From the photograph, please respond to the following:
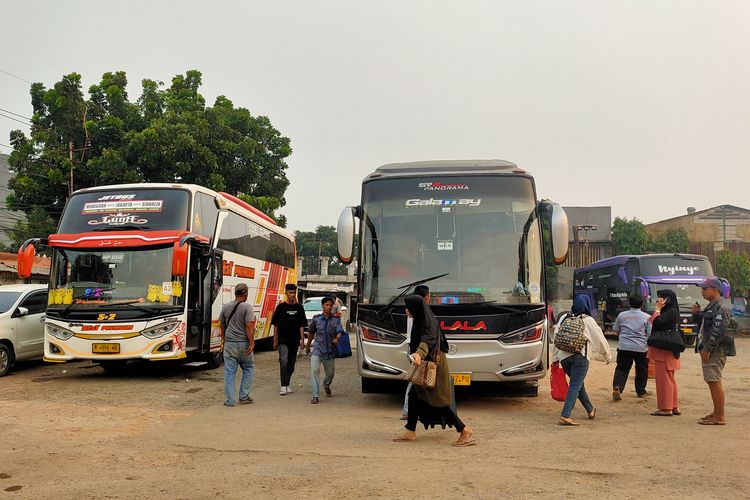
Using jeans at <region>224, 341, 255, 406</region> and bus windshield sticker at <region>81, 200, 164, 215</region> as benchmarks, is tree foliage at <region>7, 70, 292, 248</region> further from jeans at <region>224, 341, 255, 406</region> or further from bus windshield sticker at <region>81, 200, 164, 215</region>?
jeans at <region>224, 341, 255, 406</region>

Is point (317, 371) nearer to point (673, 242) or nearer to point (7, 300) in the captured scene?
point (7, 300)

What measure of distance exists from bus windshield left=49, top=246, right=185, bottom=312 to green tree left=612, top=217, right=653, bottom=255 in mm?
39194

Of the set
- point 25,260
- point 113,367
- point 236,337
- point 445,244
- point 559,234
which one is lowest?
point 113,367

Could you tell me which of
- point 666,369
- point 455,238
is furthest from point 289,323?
point 666,369

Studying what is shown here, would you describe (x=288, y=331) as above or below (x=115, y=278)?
below

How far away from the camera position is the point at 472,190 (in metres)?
9.62

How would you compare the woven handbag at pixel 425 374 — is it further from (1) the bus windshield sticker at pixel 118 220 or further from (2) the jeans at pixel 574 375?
(1) the bus windshield sticker at pixel 118 220

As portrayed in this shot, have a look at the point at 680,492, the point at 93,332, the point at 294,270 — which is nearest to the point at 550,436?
the point at 680,492

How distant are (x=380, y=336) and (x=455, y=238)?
5.86 feet

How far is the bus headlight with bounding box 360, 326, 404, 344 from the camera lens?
8.85 metres

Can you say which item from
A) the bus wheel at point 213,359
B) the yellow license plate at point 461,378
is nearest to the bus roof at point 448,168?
the yellow license plate at point 461,378

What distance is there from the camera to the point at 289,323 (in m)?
10.6

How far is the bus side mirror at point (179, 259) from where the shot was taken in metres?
11.3

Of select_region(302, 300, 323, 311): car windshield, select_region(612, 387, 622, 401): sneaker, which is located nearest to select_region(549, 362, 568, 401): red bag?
select_region(612, 387, 622, 401): sneaker
